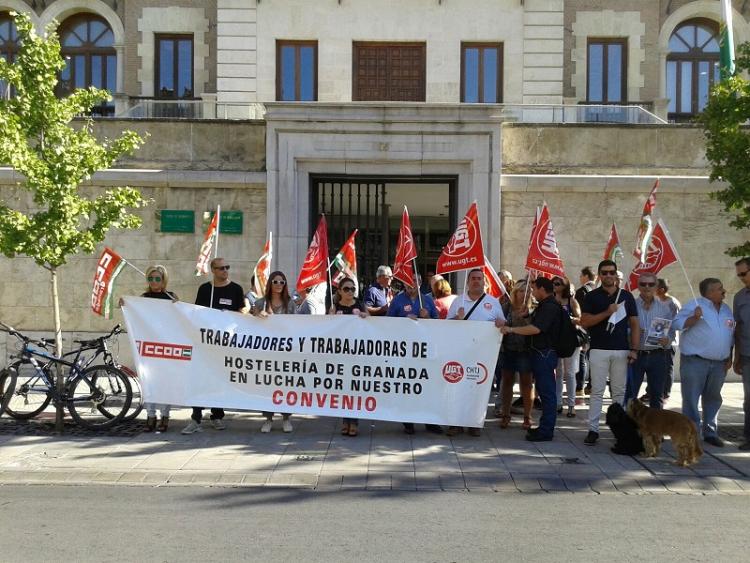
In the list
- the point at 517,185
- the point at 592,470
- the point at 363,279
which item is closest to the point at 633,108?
the point at 517,185

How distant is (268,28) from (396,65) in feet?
9.52

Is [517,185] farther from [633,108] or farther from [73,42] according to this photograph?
[73,42]

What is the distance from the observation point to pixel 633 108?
13852mm

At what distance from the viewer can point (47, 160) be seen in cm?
893

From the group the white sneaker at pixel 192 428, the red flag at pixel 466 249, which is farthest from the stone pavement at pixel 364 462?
the red flag at pixel 466 249

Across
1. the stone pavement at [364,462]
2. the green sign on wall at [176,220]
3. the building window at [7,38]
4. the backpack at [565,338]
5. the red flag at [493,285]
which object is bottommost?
the stone pavement at [364,462]

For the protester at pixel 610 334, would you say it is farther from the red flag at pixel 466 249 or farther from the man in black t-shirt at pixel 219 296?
the man in black t-shirt at pixel 219 296

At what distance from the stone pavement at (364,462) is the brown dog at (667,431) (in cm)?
13

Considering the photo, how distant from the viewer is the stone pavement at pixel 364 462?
6.71 meters

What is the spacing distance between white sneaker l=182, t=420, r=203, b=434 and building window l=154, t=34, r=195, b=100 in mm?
11097

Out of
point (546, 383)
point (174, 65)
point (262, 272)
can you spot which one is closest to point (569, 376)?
point (546, 383)

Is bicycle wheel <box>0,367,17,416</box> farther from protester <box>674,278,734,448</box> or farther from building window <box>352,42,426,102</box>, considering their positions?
building window <box>352,42,426,102</box>

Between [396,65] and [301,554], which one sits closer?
[301,554]

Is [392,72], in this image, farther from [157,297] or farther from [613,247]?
[157,297]
